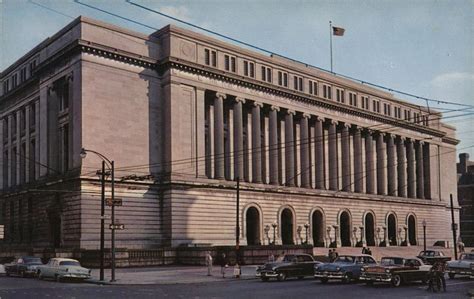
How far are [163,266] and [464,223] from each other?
291 feet

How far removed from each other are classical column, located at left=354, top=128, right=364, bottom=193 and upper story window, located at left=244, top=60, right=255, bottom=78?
24.0 m

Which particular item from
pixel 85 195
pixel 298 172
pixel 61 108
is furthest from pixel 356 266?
pixel 298 172

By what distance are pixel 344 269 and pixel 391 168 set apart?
226ft

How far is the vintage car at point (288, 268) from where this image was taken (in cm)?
3816

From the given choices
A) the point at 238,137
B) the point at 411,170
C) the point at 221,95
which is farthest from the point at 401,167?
the point at 221,95

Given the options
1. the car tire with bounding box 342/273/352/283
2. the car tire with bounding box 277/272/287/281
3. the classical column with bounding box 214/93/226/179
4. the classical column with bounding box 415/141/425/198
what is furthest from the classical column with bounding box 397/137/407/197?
the car tire with bounding box 342/273/352/283

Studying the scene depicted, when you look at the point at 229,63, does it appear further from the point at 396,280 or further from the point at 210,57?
the point at 396,280

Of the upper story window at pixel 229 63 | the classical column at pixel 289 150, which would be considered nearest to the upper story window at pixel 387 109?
the classical column at pixel 289 150

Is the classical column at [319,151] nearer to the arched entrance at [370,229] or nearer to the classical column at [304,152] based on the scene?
the classical column at [304,152]

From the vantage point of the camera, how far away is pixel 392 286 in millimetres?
33062

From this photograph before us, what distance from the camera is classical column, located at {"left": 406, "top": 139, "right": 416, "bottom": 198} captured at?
342 feet

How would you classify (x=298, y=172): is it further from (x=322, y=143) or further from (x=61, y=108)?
(x=61, y=108)

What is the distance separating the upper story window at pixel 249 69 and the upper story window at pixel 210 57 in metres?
5.13

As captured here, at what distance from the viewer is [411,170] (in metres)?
105
